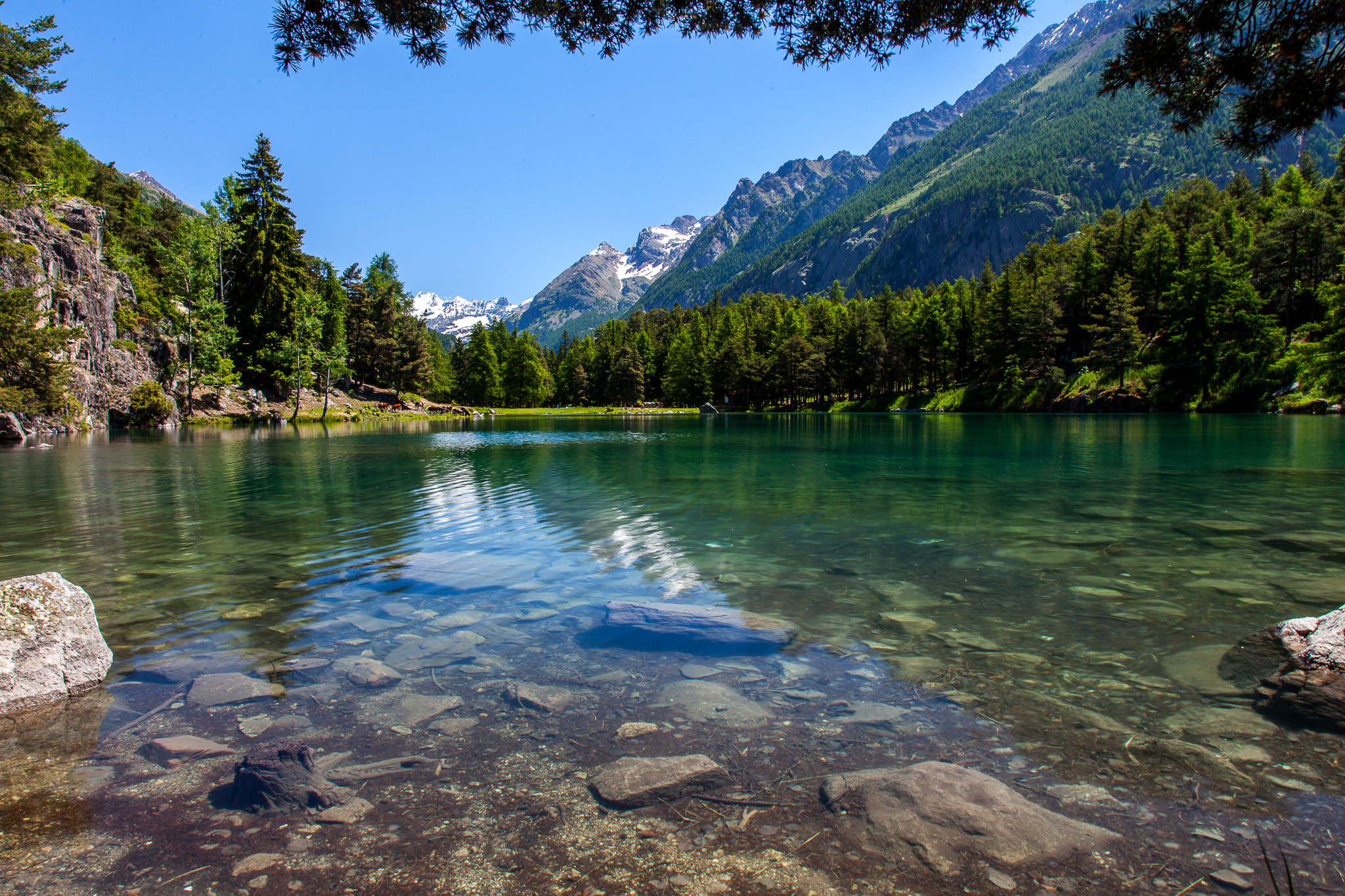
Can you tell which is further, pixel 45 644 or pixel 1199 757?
pixel 45 644

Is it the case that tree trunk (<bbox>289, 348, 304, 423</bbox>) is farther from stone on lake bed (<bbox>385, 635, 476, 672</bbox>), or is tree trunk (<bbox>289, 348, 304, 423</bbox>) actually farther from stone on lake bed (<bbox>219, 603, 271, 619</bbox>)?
stone on lake bed (<bbox>385, 635, 476, 672</bbox>)

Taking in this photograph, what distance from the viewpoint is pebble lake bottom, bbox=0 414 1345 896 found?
3.34 meters

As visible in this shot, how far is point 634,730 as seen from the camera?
4.80 meters

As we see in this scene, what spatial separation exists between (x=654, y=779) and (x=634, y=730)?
729 mm

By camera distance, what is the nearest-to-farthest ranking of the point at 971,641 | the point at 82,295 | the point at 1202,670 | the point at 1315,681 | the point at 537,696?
the point at 1315,681 < the point at 537,696 < the point at 1202,670 < the point at 971,641 < the point at 82,295

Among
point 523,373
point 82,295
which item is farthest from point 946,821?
point 523,373

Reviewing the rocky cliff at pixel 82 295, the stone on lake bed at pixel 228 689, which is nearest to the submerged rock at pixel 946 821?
the stone on lake bed at pixel 228 689

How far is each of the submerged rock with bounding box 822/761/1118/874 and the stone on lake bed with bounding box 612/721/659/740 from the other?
1.40m

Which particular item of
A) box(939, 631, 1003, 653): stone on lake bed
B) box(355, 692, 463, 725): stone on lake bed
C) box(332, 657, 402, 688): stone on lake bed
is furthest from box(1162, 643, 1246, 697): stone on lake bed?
box(332, 657, 402, 688): stone on lake bed

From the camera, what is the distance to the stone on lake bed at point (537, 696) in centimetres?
523

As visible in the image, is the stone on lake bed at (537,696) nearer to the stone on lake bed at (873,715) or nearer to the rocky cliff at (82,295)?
the stone on lake bed at (873,715)

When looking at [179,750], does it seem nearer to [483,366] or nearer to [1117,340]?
[1117,340]

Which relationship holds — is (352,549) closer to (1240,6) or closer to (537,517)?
(537,517)

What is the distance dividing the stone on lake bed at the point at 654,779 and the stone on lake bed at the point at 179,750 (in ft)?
9.13
